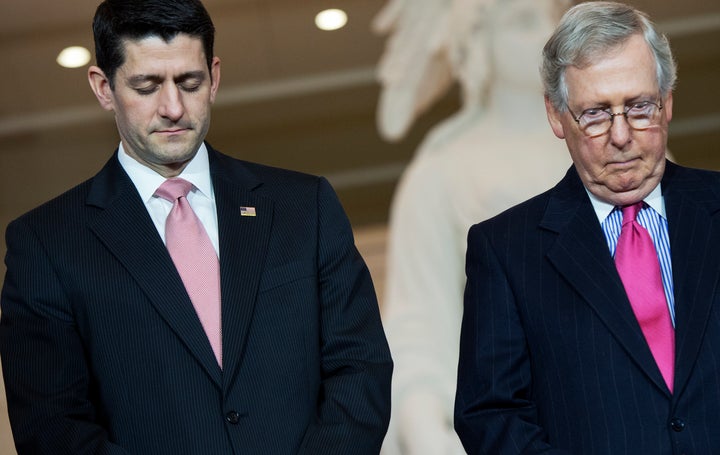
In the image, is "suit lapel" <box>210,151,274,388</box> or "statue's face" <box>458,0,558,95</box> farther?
"statue's face" <box>458,0,558,95</box>

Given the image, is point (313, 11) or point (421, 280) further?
point (313, 11)

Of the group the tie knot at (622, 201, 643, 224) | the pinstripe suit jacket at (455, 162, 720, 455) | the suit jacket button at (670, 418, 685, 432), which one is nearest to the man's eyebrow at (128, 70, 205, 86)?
the pinstripe suit jacket at (455, 162, 720, 455)

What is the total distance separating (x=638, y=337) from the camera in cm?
250

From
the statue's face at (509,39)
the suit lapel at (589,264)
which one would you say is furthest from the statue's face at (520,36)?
the suit lapel at (589,264)

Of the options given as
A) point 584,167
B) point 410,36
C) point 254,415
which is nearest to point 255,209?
point 254,415

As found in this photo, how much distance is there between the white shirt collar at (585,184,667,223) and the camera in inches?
104

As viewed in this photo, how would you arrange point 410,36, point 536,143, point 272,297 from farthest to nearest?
point 410,36 → point 536,143 → point 272,297

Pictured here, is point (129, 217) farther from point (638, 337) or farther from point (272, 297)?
point (638, 337)

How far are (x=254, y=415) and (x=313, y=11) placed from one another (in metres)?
3.09

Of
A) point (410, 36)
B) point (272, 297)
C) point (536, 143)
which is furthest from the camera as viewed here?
point (410, 36)

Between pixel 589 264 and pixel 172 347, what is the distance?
2.60 feet

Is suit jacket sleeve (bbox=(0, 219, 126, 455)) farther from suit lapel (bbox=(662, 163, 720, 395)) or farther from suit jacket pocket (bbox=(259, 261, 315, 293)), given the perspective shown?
suit lapel (bbox=(662, 163, 720, 395))

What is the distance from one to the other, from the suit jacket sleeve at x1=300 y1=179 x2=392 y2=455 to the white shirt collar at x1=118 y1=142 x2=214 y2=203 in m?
0.23

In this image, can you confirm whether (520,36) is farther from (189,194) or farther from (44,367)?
(44,367)
